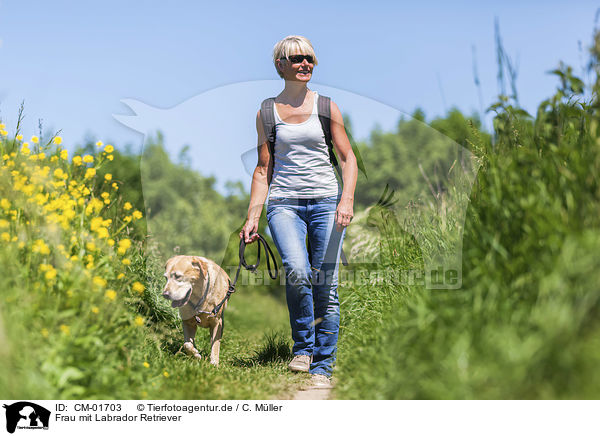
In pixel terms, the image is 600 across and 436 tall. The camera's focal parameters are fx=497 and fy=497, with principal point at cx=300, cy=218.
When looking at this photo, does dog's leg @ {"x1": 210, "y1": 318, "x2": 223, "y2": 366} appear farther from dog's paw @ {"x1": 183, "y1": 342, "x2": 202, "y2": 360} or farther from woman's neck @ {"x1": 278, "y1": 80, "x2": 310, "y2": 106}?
woman's neck @ {"x1": 278, "y1": 80, "x2": 310, "y2": 106}

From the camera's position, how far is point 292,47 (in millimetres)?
4156

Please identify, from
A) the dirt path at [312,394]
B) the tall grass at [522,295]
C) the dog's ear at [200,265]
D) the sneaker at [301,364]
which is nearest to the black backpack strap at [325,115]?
the tall grass at [522,295]

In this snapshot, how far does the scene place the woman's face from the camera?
4.20 m

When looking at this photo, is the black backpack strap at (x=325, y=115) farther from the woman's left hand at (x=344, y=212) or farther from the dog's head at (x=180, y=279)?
the dog's head at (x=180, y=279)

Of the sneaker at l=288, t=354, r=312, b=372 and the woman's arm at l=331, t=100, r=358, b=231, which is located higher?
the woman's arm at l=331, t=100, r=358, b=231

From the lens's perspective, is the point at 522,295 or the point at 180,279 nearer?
the point at 522,295

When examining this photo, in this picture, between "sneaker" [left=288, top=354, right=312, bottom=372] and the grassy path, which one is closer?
the grassy path

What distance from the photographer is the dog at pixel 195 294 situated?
4.66 metres

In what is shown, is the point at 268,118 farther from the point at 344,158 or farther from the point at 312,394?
the point at 312,394

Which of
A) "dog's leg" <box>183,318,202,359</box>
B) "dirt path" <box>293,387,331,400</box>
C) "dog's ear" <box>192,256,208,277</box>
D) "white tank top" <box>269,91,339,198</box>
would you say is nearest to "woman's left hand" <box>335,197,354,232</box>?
"white tank top" <box>269,91,339,198</box>

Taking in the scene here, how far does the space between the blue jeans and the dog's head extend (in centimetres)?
100

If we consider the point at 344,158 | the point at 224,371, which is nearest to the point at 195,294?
the point at 224,371
